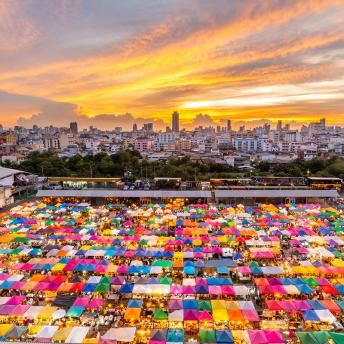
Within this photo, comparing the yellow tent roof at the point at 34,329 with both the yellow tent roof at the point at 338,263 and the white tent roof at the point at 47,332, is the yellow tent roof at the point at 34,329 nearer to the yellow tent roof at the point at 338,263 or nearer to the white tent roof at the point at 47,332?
the white tent roof at the point at 47,332

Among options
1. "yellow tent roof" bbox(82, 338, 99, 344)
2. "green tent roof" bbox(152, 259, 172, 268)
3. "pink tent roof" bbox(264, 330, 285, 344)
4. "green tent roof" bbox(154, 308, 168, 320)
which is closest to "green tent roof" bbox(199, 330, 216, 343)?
"green tent roof" bbox(154, 308, 168, 320)

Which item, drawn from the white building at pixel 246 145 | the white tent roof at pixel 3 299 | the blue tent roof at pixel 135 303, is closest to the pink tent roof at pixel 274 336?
the blue tent roof at pixel 135 303

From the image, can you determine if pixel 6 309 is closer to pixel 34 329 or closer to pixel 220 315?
pixel 34 329

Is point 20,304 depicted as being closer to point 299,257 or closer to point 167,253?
point 167,253

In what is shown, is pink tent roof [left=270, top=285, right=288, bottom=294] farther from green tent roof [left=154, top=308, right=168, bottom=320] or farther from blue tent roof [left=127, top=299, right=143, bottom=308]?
blue tent roof [left=127, top=299, right=143, bottom=308]

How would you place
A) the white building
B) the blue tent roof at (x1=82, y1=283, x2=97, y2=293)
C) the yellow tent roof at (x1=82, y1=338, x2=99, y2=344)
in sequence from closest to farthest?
the yellow tent roof at (x1=82, y1=338, x2=99, y2=344) < the blue tent roof at (x1=82, y1=283, x2=97, y2=293) < the white building

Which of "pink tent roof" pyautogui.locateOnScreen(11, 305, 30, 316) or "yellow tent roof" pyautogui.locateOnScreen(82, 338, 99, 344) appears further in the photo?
"pink tent roof" pyautogui.locateOnScreen(11, 305, 30, 316)

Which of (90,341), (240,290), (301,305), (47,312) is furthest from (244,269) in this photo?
(47,312)

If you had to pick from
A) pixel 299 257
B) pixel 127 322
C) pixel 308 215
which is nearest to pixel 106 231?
pixel 127 322
